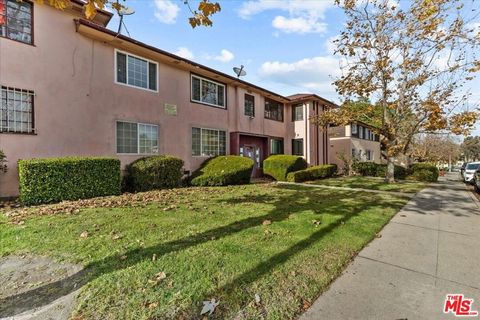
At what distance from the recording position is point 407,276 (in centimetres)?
358

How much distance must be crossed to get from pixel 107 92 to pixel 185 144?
13.8 feet

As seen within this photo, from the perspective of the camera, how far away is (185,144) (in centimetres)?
1308

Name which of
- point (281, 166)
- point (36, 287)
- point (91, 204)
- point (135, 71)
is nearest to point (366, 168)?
point (281, 166)

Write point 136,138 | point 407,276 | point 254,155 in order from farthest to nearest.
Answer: point 254,155 → point 136,138 → point 407,276

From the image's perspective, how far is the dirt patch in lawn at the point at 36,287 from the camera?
2588 mm

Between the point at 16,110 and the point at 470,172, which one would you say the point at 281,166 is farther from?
the point at 470,172

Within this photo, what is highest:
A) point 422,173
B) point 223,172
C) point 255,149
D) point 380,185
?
point 255,149

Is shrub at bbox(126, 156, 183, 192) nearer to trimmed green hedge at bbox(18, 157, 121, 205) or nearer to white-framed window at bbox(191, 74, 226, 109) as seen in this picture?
trimmed green hedge at bbox(18, 157, 121, 205)

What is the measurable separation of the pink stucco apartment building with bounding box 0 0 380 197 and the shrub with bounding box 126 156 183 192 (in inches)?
34.6

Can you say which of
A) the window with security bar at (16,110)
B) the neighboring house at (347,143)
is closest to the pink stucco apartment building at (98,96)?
the window with security bar at (16,110)

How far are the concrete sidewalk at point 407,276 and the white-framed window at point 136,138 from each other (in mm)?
9660

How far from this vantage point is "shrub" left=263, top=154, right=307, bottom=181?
15388mm

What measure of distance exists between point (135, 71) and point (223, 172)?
594 centimetres

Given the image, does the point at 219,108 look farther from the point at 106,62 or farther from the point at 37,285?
the point at 37,285
